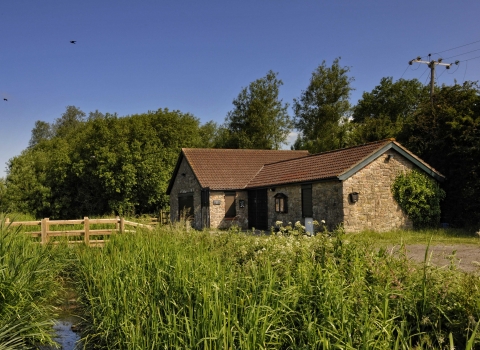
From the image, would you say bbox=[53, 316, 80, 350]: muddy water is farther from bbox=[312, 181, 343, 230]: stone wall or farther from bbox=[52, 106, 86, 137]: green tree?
bbox=[52, 106, 86, 137]: green tree

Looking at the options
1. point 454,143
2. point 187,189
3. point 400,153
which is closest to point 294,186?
point 400,153

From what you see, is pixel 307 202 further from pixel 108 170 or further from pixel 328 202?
pixel 108 170

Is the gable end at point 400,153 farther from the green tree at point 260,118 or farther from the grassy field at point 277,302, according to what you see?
the green tree at point 260,118

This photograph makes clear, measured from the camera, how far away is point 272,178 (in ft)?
76.0

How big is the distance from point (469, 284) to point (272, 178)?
18.7 m

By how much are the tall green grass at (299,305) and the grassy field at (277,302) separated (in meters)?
0.01

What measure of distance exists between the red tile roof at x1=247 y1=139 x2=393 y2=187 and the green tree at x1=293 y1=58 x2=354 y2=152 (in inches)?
544

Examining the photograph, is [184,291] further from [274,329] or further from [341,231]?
[341,231]

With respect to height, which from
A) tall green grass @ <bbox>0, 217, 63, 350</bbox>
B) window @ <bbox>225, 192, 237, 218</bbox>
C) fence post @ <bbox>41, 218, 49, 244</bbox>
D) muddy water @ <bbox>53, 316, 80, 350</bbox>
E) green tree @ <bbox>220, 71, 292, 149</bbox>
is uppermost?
green tree @ <bbox>220, 71, 292, 149</bbox>

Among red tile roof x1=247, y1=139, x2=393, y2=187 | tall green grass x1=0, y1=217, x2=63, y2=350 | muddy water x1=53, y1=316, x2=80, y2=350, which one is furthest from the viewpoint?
red tile roof x1=247, y1=139, x2=393, y2=187

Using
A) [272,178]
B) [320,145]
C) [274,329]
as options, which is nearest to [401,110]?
[320,145]

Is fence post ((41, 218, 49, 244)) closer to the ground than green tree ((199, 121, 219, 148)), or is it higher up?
closer to the ground

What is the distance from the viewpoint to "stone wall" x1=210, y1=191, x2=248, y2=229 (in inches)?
958

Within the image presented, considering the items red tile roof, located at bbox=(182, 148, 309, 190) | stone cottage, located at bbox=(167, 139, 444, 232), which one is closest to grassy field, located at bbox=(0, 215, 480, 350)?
stone cottage, located at bbox=(167, 139, 444, 232)
